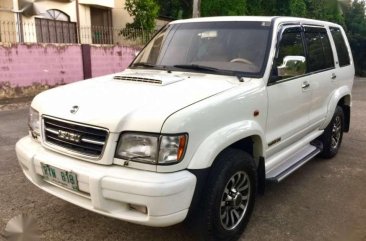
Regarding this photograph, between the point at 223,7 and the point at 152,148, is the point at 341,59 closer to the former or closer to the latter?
the point at 152,148

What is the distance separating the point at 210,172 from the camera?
297cm

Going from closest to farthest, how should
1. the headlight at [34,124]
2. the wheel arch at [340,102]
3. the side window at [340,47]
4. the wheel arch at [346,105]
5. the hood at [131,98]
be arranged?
the hood at [131,98] < the headlight at [34,124] < the wheel arch at [340,102] < the side window at [340,47] < the wheel arch at [346,105]

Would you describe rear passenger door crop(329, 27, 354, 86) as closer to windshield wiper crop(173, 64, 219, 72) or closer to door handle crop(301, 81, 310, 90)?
door handle crop(301, 81, 310, 90)

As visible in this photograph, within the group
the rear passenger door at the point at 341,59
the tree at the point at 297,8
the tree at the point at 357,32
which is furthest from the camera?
the tree at the point at 357,32

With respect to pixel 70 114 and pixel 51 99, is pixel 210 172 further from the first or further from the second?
pixel 51 99

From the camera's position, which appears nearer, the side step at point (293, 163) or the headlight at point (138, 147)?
the headlight at point (138, 147)

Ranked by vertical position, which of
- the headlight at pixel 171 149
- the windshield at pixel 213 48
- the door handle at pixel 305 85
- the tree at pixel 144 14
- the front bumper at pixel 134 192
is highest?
the tree at pixel 144 14

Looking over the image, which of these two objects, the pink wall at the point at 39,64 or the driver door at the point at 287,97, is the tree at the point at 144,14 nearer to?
the pink wall at the point at 39,64

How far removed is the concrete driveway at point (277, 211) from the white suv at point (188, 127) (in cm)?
36

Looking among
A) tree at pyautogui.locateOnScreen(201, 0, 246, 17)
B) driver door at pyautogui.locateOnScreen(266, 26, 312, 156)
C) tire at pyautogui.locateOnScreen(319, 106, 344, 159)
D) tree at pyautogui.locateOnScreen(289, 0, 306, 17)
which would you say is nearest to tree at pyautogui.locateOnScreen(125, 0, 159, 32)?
tree at pyautogui.locateOnScreen(201, 0, 246, 17)

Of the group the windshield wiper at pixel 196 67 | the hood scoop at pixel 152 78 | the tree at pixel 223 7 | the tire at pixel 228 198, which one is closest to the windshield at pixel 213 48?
the windshield wiper at pixel 196 67

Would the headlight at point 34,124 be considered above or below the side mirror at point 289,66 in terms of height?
below

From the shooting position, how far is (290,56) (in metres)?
3.84

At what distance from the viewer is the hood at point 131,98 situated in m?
2.76
